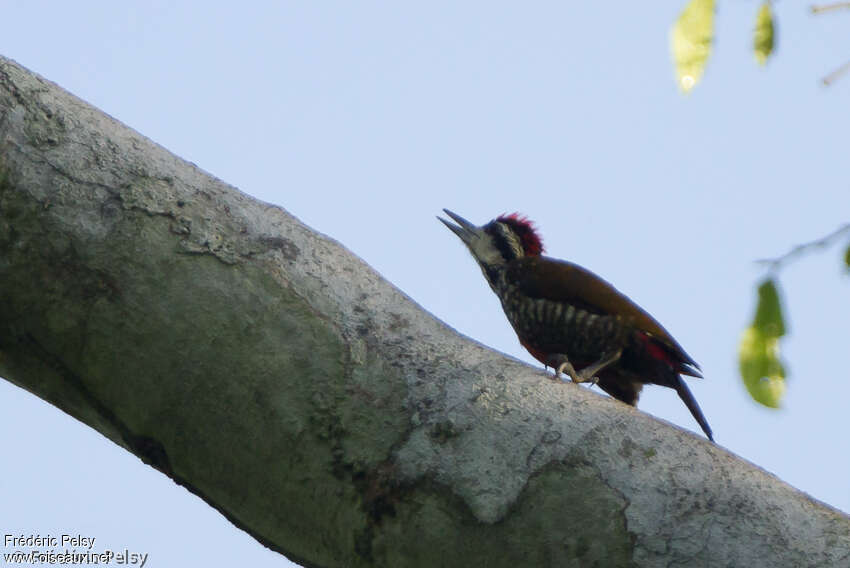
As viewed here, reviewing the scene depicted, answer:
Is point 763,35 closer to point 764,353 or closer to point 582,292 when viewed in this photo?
point 764,353

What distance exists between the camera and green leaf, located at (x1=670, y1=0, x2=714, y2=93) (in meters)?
1.89

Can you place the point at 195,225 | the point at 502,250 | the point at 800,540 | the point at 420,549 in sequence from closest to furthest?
1. the point at 800,540
2. the point at 420,549
3. the point at 195,225
4. the point at 502,250

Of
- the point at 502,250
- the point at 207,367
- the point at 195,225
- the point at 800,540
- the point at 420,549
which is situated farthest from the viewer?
the point at 502,250

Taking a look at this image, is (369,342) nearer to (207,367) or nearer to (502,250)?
(207,367)

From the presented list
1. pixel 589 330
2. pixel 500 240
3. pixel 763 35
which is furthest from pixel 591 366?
Result: pixel 763 35

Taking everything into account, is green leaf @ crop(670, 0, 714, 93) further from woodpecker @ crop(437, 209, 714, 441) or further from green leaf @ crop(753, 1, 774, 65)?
woodpecker @ crop(437, 209, 714, 441)

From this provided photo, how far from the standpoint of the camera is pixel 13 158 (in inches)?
95.6

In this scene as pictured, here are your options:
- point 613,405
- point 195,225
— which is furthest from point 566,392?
point 195,225

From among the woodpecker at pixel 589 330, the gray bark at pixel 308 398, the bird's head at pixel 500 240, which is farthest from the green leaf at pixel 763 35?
the bird's head at pixel 500 240

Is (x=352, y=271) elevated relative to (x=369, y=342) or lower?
elevated

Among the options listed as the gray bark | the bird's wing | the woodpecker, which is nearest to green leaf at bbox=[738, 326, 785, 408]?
the gray bark

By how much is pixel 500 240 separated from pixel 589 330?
913 mm

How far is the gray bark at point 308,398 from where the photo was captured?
2.04m

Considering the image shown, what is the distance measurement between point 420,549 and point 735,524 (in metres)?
0.57
